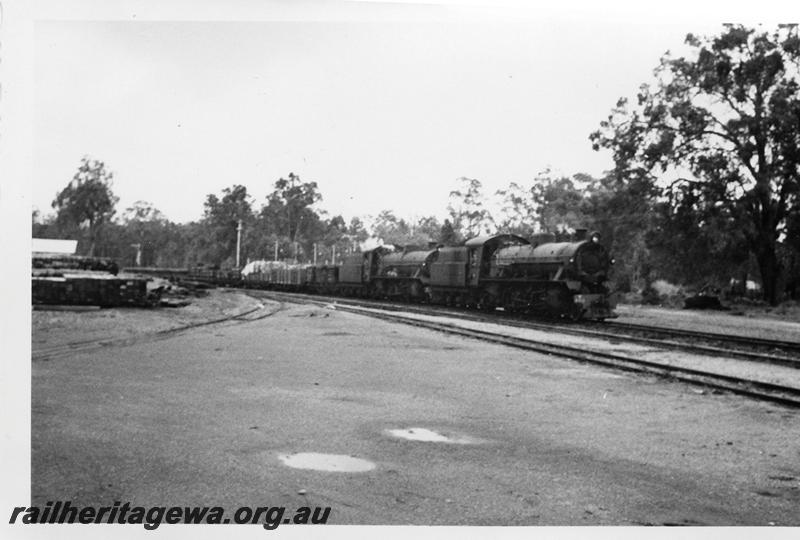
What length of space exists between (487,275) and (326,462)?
847cm

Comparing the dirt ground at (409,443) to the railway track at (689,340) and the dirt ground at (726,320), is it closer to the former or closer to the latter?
the railway track at (689,340)

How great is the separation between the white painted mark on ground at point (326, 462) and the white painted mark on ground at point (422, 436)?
382mm

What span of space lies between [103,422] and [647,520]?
9.65ft

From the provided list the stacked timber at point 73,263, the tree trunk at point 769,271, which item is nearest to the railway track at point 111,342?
the stacked timber at point 73,263

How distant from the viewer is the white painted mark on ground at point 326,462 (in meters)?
3.33

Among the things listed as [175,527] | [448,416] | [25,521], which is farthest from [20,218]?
[448,416]

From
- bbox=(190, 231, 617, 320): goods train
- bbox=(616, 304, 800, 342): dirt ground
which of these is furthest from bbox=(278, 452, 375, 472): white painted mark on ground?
bbox=(616, 304, 800, 342): dirt ground

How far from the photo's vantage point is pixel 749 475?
3.25 m

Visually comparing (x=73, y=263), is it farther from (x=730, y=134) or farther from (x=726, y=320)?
(x=726, y=320)

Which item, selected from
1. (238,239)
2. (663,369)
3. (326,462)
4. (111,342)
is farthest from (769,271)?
(111,342)

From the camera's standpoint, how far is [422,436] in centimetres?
371

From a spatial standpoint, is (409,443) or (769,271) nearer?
(409,443)

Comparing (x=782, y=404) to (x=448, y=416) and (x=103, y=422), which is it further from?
(x=103, y=422)

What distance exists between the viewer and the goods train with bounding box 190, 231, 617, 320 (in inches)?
385
